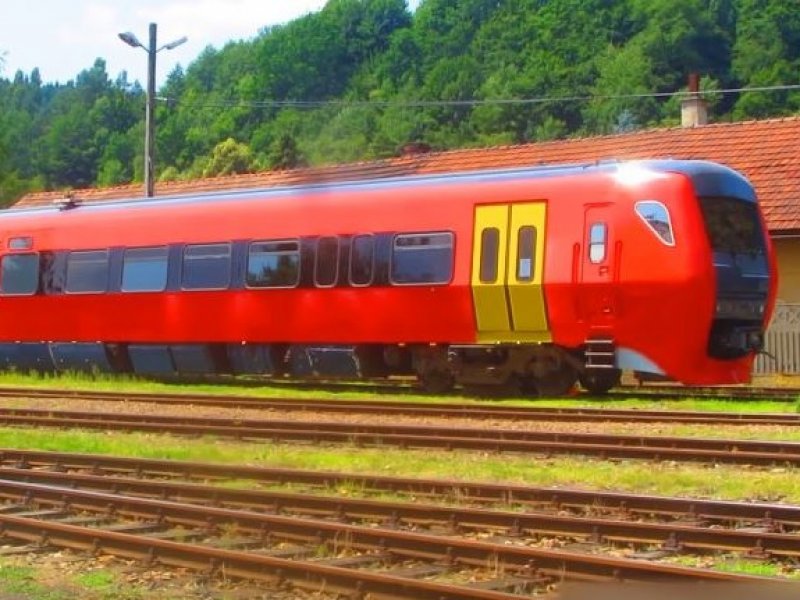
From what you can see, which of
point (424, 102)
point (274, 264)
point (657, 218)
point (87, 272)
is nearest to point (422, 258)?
point (274, 264)

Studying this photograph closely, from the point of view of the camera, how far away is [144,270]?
2466cm

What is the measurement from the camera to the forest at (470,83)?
6153 centimetres

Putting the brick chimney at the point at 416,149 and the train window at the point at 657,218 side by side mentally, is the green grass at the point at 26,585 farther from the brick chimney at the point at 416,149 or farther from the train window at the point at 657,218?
the brick chimney at the point at 416,149

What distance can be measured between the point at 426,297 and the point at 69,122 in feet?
313

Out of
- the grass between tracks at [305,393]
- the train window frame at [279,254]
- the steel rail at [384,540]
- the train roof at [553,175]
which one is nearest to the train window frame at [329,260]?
the train window frame at [279,254]

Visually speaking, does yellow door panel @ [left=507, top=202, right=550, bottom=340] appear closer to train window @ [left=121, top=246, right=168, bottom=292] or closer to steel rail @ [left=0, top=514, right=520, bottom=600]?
train window @ [left=121, top=246, right=168, bottom=292]

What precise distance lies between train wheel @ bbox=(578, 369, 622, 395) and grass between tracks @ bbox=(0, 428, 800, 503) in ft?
20.9

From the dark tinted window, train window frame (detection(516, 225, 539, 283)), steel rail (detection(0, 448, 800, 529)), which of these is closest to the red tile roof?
train window frame (detection(516, 225, 539, 283))

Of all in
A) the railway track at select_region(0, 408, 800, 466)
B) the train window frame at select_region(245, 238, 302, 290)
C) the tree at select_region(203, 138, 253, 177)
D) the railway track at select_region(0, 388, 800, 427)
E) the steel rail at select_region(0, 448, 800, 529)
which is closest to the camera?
the steel rail at select_region(0, 448, 800, 529)

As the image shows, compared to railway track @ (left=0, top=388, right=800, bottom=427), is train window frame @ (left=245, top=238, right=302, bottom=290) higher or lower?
higher

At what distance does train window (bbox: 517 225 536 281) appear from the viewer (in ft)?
64.1

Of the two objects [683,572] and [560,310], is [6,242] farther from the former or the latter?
[683,572]

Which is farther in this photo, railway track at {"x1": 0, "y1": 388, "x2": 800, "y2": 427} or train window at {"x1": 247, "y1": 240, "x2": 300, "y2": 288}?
train window at {"x1": 247, "y1": 240, "x2": 300, "y2": 288}

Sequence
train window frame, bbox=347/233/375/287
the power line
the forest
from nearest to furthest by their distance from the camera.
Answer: train window frame, bbox=347/233/375/287 < the power line < the forest
